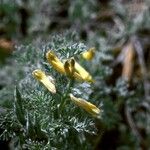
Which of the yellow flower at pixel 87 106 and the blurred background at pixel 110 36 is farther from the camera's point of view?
the blurred background at pixel 110 36

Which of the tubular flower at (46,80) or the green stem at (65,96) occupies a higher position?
the tubular flower at (46,80)

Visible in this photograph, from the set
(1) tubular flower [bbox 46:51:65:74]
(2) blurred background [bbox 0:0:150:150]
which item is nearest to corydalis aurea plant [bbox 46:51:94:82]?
(1) tubular flower [bbox 46:51:65:74]

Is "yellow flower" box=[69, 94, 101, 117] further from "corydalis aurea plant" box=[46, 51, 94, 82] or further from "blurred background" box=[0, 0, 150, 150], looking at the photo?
"blurred background" box=[0, 0, 150, 150]

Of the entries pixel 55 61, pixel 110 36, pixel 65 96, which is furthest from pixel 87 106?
pixel 110 36

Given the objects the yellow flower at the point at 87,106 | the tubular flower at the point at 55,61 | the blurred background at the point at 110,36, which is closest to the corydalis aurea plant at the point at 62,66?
the tubular flower at the point at 55,61

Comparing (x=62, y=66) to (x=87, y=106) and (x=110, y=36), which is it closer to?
(x=87, y=106)

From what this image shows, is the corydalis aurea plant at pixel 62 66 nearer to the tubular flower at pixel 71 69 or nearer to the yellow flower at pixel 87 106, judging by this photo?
the tubular flower at pixel 71 69

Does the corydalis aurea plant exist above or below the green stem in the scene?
above
